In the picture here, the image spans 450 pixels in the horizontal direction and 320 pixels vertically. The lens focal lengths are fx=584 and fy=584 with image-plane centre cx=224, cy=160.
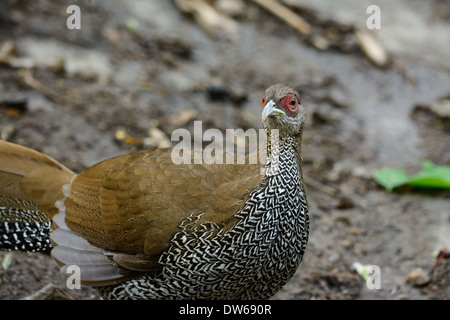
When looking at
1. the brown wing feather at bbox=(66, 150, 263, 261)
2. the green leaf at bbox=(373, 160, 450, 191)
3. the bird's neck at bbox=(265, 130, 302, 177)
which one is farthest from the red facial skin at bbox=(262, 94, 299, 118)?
the green leaf at bbox=(373, 160, 450, 191)

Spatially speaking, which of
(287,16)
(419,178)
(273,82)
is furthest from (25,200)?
(287,16)

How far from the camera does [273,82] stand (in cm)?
715

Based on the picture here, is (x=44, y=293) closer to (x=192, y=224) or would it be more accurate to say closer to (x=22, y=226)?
(x=22, y=226)

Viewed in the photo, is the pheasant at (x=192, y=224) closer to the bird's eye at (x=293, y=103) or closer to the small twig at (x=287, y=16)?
the bird's eye at (x=293, y=103)

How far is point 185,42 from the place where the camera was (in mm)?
7352

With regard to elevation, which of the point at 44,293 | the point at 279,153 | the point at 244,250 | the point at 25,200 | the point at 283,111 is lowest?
the point at 44,293

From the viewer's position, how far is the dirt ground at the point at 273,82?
492 cm

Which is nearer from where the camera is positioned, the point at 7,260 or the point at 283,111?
the point at 283,111

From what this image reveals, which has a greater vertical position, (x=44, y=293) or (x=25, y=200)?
(x=25, y=200)

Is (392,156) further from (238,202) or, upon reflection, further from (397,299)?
(238,202)

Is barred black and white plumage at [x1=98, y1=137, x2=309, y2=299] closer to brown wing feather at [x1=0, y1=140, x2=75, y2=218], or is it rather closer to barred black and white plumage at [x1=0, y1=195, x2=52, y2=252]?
barred black and white plumage at [x1=0, y1=195, x2=52, y2=252]

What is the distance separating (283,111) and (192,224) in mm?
874

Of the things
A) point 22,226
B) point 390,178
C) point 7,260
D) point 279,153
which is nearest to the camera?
point 279,153

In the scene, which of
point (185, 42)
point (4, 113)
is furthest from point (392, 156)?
point (4, 113)
